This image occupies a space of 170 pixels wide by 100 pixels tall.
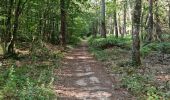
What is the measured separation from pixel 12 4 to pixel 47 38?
1533cm

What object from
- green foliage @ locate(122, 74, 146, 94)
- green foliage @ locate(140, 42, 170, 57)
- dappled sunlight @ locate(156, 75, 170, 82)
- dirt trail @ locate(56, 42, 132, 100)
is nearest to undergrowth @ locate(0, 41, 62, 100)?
dirt trail @ locate(56, 42, 132, 100)

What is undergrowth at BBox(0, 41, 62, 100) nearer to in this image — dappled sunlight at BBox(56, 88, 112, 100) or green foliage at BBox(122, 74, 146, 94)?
dappled sunlight at BBox(56, 88, 112, 100)

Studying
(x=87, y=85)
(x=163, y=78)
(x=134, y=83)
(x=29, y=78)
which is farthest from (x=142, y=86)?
(x=29, y=78)

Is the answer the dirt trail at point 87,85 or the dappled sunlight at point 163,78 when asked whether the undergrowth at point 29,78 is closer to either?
the dirt trail at point 87,85

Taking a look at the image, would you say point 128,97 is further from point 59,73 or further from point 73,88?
point 59,73

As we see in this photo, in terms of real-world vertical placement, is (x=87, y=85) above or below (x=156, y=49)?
below

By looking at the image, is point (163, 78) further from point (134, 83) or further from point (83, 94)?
point (83, 94)

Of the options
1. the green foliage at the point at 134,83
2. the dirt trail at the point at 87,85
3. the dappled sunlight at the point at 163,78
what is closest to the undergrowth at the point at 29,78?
the dirt trail at the point at 87,85

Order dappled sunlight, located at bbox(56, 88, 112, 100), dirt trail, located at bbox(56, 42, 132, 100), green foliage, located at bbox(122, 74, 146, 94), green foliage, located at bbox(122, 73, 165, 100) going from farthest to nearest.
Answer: green foliage, located at bbox(122, 74, 146, 94)
dirt trail, located at bbox(56, 42, 132, 100)
dappled sunlight, located at bbox(56, 88, 112, 100)
green foliage, located at bbox(122, 73, 165, 100)

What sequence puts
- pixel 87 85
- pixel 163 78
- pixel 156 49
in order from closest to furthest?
pixel 87 85, pixel 163 78, pixel 156 49

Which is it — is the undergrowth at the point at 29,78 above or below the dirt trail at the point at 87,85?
above

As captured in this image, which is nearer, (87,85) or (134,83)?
(134,83)

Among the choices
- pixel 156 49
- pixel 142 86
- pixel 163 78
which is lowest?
pixel 163 78

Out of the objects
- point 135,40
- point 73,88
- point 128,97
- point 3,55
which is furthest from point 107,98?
point 3,55
